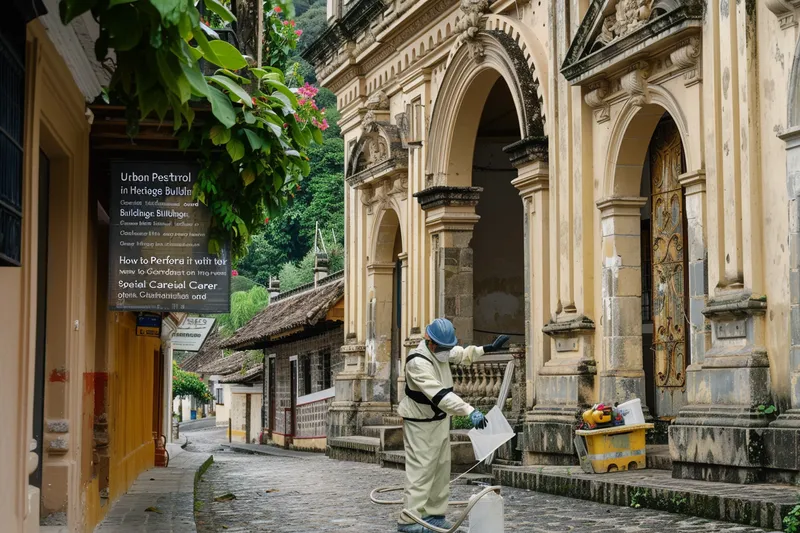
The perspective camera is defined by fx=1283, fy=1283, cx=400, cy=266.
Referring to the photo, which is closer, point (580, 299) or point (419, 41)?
point (580, 299)

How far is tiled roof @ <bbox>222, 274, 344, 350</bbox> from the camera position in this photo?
28000 mm

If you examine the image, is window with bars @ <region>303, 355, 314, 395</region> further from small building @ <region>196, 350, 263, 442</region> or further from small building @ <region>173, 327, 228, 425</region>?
small building @ <region>173, 327, 228, 425</region>

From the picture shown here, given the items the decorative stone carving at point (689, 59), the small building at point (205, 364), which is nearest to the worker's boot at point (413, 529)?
the decorative stone carving at point (689, 59)

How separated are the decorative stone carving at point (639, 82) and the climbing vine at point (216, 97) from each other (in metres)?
3.63

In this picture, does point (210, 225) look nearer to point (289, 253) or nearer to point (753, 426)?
point (753, 426)

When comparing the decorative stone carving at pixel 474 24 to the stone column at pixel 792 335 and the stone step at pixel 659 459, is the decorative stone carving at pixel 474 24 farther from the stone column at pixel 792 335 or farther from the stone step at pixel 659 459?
the stone column at pixel 792 335

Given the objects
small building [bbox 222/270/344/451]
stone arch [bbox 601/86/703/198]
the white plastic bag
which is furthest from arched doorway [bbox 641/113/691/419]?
small building [bbox 222/270/344/451]

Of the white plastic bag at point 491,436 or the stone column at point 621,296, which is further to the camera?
the stone column at point 621,296

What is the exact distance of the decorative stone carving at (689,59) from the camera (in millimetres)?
12977

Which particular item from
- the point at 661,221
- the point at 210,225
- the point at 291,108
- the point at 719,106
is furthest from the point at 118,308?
the point at 661,221

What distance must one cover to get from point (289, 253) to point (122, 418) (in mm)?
52026

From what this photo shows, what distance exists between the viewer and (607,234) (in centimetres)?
1498

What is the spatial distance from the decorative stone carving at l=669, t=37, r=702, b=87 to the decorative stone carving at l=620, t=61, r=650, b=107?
66cm

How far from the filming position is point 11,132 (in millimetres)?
5492
